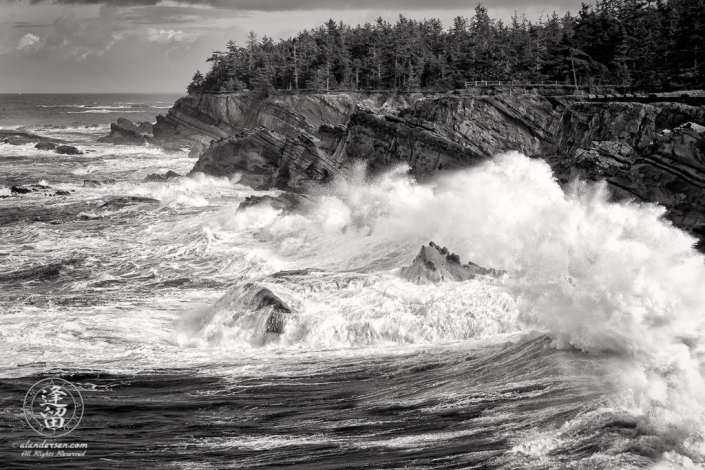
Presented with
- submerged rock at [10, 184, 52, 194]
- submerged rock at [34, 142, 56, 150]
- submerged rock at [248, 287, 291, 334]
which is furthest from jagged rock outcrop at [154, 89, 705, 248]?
submerged rock at [34, 142, 56, 150]

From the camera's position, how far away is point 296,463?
42.4 ft

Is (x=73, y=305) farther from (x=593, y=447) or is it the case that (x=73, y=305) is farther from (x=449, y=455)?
(x=593, y=447)

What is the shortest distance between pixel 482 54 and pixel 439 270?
50.1m

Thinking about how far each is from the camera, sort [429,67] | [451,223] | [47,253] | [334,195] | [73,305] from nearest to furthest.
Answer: [73,305] < [451,223] < [47,253] < [334,195] < [429,67]

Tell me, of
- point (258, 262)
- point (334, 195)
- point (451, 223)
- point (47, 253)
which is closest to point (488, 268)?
point (451, 223)

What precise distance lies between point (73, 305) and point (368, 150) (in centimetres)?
2468

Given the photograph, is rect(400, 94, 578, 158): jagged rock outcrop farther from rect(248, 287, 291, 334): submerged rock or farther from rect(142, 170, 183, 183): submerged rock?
rect(248, 287, 291, 334): submerged rock

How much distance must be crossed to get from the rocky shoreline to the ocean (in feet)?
6.57

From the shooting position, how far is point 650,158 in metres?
25.6

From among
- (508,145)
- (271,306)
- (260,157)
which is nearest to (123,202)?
(260,157)

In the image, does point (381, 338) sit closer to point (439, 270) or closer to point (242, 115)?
point (439, 270)

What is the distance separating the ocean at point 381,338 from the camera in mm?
13414

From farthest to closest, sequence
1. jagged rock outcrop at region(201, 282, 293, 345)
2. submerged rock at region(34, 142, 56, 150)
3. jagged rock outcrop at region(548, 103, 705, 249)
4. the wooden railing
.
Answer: submerged rock at region(34, 142, 56, 150)
the wooden railing
jagged rock outcrop at region(548, 103, 705, 249)
jagged rock outcrop at region(201, 282, 293, 345)

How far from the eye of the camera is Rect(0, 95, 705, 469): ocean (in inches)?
528
